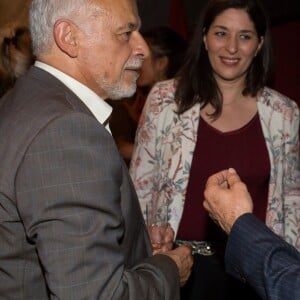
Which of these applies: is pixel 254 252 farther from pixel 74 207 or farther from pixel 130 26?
pixel 130 26

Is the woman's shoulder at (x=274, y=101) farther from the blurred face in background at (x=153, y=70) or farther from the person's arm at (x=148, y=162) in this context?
the blurred face in background at (x=153, y=70)

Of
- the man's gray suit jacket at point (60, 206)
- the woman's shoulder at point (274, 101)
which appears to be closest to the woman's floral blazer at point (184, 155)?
the woman's shoulder at point (274, 101)

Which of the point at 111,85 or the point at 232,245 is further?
the point at 111,85

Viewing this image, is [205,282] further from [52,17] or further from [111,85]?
[52,17]

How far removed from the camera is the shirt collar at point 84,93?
125cm

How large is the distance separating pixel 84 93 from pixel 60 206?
0.33 m

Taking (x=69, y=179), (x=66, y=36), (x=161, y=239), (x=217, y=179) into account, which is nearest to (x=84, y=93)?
(x=66, y=36)

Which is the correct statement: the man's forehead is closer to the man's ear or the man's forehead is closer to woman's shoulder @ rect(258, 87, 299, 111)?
the man's ear

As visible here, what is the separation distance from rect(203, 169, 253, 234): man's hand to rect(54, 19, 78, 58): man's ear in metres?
0.47

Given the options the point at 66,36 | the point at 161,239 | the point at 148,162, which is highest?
the point at 66,36

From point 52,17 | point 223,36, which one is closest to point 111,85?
point 52,17

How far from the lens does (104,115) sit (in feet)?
4.31

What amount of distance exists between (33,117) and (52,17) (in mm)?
291

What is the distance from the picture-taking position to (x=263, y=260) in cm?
112
